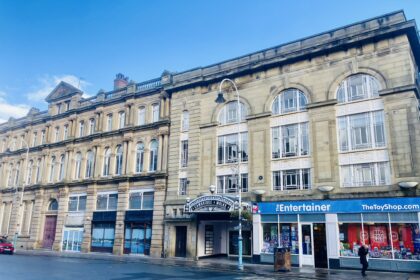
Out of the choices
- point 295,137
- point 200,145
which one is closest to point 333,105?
point 295,137

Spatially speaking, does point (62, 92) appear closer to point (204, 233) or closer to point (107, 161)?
point (107, 161)

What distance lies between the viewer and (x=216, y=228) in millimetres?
30312

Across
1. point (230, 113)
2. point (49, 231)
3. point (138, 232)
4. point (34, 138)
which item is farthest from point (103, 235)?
point (34, 138)

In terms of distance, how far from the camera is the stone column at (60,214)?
36.5 meters

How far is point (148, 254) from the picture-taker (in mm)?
30672

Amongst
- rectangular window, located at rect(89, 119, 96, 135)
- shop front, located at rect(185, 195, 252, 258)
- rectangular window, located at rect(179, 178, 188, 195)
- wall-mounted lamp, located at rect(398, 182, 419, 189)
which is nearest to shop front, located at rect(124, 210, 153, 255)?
shop front, located at rect(185, 195, 252, 258)

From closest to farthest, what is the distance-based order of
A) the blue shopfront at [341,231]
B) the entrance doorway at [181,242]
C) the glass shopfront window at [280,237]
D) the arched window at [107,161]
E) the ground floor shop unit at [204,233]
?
the blue shopfront at [341,231] → the glass shopfront window at [280,237] → the ground floor shop unit at [204,233] → the entrance doorway at [181,242] → the arched window at [107,161]

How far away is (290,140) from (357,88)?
19.2 feet

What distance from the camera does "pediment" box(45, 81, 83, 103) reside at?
4200 cm

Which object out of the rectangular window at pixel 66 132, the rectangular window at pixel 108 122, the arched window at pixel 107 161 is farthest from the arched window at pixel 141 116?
the rectangular window at pixel 66 132

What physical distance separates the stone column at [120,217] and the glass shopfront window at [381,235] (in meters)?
19.6

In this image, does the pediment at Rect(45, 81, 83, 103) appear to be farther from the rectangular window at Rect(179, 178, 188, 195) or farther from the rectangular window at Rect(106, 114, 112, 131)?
the rectangular window at Rect(179, 178, 188, 195)

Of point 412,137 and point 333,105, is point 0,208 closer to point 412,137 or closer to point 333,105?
point 333,105

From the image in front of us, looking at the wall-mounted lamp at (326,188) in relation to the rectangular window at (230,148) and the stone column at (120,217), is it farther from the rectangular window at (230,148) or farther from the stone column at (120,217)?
the stone column at (120,217)
